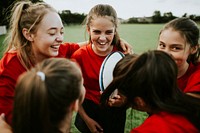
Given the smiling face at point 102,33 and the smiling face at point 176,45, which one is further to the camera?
the smiling face at point 102,33

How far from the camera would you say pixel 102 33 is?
2.87 meters

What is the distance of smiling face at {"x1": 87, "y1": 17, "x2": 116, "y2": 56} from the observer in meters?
2.86

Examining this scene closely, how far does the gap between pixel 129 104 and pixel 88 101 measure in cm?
89

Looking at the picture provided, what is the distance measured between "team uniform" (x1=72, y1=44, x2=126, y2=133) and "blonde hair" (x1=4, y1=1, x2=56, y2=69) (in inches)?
22.5

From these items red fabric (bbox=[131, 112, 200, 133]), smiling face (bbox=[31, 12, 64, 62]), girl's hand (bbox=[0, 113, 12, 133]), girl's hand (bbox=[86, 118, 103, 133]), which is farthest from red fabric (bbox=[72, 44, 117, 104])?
red fabric (bbox=[131, 112, 200, 133])

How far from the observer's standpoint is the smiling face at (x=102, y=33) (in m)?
2.86

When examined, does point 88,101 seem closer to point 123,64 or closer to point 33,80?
point 123,64

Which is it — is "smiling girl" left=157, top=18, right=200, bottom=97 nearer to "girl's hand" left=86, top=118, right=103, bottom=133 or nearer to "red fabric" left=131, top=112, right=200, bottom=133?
"red fabric" left=131, top=112, right=200, bottom=133

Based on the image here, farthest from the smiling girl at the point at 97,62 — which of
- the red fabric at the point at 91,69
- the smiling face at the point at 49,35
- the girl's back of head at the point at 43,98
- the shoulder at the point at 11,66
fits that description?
the girl's back of head at the point at 43,98

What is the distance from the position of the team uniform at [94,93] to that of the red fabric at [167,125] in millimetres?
1008

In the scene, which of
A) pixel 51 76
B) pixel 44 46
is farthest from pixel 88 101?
pixel 51 76

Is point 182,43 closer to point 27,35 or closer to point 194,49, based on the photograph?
point 194,49

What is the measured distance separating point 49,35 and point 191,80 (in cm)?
134

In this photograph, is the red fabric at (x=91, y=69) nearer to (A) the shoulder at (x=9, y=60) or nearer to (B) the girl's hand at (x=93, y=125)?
(B) the girl's hand at (x=93, y=125)
